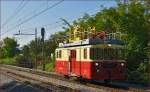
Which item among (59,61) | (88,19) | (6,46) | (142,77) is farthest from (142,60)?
(6,46)

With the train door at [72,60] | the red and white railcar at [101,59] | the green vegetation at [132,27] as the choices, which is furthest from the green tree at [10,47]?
the red and white railcar at [101,59]

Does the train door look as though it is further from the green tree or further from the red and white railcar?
the green tree

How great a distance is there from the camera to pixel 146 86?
26891 millimetres

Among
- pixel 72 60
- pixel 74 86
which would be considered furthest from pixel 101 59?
pixel 72 60

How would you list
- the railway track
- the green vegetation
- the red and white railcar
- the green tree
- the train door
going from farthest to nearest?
the green tree < the green vegetation < the train door < the red and white railcar < the railway track

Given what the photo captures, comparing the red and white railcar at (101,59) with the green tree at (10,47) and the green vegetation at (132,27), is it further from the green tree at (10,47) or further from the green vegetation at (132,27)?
the green tree at (10,47)

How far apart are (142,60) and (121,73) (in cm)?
665

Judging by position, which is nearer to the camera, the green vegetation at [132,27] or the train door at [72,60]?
the train door at [72,60]

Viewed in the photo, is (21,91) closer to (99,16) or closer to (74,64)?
(74,64)

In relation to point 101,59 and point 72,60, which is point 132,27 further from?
point 101,59

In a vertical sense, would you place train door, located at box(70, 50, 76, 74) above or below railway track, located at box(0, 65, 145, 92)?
above

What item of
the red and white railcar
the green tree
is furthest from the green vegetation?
the green tree

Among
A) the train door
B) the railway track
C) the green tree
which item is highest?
the green tree

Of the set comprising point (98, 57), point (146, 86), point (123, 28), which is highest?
point (123, 28)
